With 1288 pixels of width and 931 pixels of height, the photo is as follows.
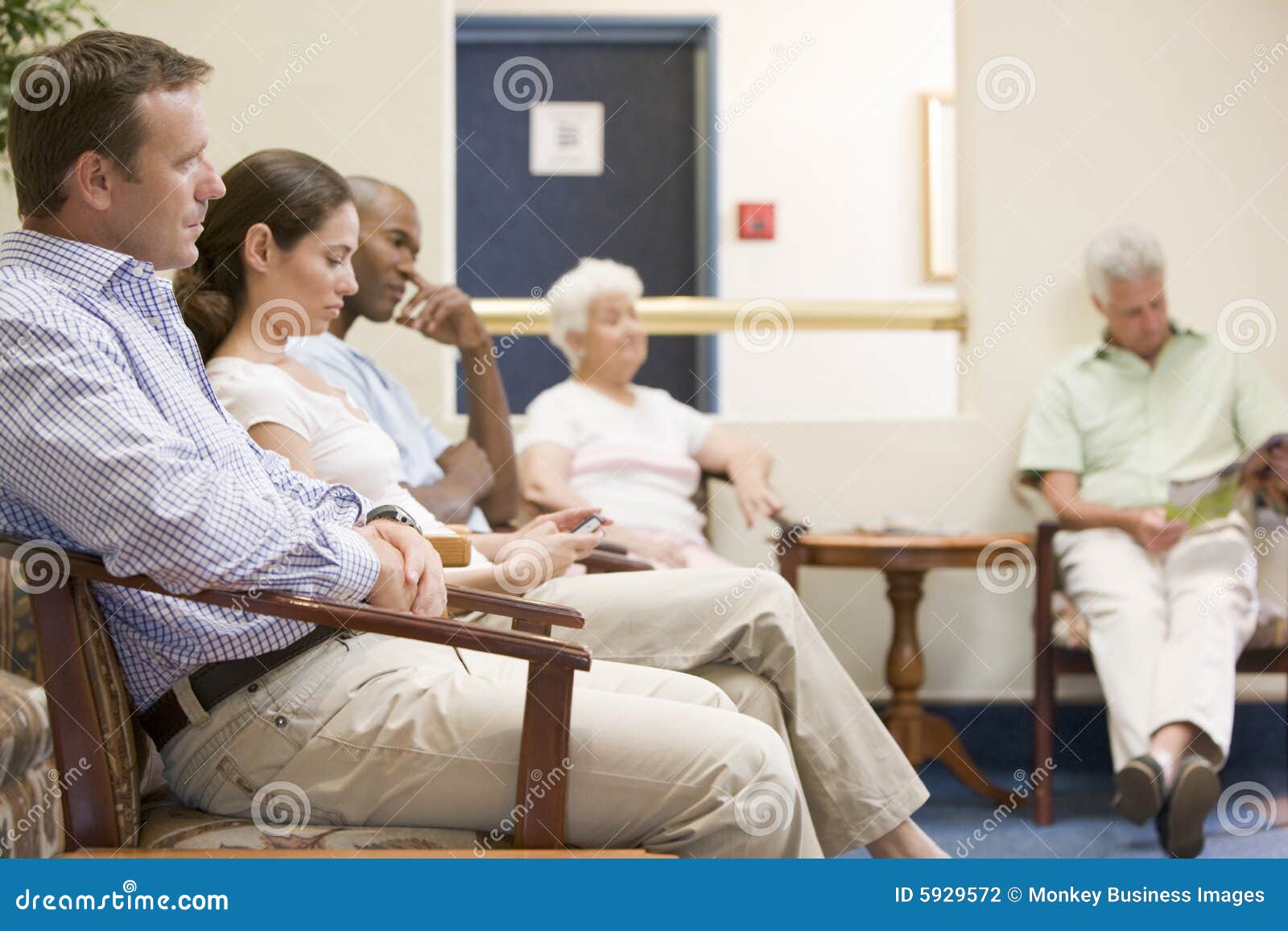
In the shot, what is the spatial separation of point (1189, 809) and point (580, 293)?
1.71 meters

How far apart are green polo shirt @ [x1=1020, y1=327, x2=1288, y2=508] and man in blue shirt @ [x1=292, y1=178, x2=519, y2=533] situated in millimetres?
1395

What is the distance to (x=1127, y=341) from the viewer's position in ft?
11.1

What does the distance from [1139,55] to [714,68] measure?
5.14ft

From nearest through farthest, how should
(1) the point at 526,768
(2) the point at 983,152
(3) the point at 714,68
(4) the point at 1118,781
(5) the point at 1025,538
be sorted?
(1) the point at 526,768 < (4) the point at 1118,781 < (5) the point at 1025,538 < (2) the point at 983,152 < (3) the point at 714,68

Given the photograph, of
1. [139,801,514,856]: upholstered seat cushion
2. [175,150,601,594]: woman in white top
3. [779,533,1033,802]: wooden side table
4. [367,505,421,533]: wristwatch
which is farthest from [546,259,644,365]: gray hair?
[139,801,514,856]: upholstered seat cushion

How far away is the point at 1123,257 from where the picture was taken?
10.9 ft

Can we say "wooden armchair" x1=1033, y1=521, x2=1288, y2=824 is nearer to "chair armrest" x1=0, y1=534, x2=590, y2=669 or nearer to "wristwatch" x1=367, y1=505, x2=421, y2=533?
"wristwatch" x1=367, y1=505, x2=421, y2=533

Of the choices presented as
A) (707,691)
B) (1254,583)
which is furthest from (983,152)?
(707,691)

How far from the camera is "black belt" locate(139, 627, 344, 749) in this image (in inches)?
55.5

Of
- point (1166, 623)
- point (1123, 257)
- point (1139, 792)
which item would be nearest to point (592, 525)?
point (1139, 792)

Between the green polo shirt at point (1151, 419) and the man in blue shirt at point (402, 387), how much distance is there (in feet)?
4.58

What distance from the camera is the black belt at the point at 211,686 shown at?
4.62 feet
